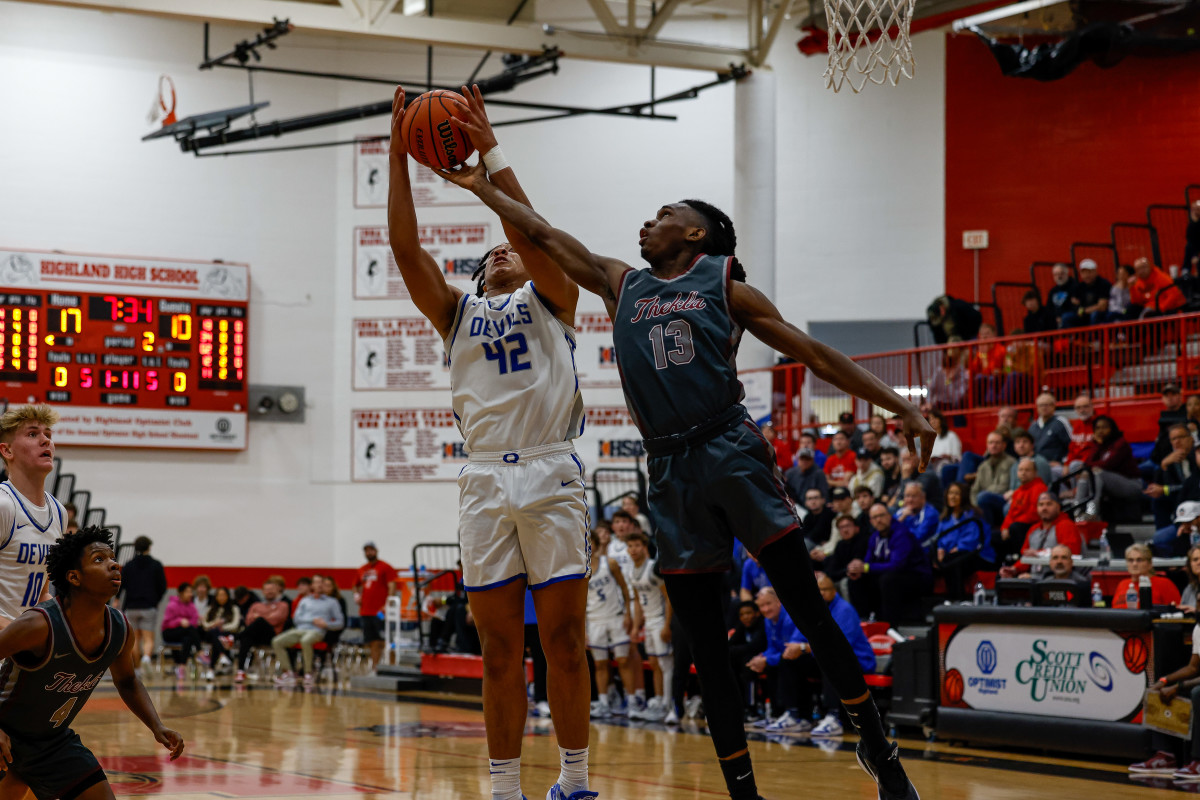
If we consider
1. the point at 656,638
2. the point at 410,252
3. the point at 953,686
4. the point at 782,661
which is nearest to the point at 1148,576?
the point at 953,686

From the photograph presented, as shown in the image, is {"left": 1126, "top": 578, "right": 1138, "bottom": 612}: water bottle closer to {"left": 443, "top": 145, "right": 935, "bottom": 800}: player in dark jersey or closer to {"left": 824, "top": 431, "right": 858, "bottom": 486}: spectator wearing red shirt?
{"left": 443, "top": 145, "right": 935, "bottom": 800}: player in dark jersey

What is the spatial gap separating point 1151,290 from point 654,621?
23.3 feet

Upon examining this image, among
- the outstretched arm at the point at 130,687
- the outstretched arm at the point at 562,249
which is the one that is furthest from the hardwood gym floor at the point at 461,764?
the outstretched arm at the point at 562,249

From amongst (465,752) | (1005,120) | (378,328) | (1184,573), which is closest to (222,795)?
(465,752)

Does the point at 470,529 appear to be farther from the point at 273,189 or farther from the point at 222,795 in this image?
the point at 273,189

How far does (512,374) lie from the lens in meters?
4.60

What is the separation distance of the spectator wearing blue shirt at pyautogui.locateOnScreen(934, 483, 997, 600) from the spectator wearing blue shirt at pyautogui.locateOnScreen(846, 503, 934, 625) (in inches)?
7.4

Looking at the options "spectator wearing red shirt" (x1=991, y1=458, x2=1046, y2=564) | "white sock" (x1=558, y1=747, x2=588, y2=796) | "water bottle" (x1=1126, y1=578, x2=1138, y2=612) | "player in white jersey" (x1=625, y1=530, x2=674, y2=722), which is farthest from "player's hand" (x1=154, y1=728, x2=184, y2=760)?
"spectator wearing red shirt" (x1=991, y1=458, x2=1046, y2=564)

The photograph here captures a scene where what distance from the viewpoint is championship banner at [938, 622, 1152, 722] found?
8352 millimetres

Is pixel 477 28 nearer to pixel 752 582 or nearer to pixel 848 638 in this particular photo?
pixel 752 582

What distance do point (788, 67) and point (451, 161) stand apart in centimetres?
1673

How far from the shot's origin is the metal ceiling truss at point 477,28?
15.4 m

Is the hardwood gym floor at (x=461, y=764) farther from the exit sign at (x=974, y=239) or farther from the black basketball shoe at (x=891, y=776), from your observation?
the exit sign at (x=974, y=239)

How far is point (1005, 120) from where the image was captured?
19.2m
